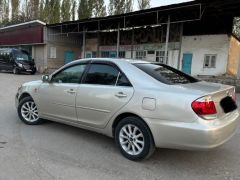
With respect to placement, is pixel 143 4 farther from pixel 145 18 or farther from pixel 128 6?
pixel 145 18

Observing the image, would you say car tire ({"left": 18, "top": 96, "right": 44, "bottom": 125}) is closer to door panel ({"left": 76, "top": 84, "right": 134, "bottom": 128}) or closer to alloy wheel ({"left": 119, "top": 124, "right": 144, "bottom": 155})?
door panel ({"left": 76, "top": 84, "right": 134, "bottom": 128})

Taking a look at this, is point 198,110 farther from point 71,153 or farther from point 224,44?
point 224,44

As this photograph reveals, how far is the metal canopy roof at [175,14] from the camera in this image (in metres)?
14.3

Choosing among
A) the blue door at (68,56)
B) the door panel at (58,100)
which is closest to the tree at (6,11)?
the blue door at (68,56)

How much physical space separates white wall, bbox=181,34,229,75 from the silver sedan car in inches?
652

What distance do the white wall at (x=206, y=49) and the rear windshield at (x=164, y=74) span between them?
1655cm

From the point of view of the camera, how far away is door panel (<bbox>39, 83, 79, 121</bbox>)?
4488 mm

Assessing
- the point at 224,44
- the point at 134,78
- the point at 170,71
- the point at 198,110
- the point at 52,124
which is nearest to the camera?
the point at 198,110

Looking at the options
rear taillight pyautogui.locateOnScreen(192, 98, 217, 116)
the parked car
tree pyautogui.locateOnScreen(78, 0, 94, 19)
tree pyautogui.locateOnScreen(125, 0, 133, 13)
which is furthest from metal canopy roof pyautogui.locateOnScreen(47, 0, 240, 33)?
tree pyautogui.locateOnScreen(125, 0, 133, 13)

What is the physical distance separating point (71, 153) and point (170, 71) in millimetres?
2192

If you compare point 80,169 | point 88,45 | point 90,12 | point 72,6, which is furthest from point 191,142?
point 72,6

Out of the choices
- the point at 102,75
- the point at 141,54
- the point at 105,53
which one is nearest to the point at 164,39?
the point at 141,54

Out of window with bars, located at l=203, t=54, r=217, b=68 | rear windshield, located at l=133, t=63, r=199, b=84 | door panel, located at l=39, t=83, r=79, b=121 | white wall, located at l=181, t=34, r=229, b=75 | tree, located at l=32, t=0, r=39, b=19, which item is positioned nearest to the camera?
rear windshield, located at l=133, t=63, r=199, b=84

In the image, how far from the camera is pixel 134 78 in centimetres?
376
